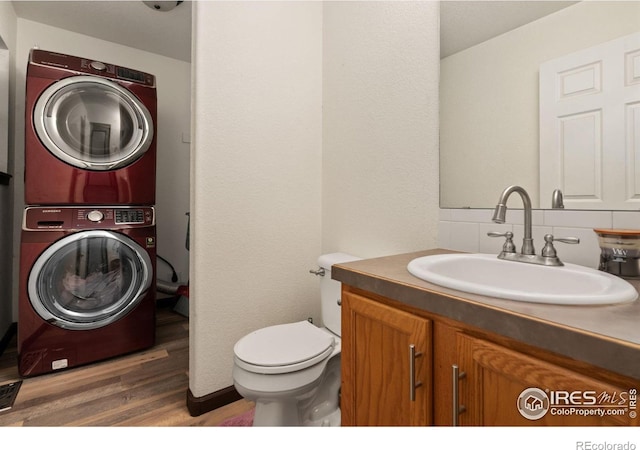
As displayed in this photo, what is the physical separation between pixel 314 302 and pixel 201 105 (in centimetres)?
123

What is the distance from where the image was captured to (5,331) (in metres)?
2.23

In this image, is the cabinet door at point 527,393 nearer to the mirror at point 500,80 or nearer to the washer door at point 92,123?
the mirror at point 500,80

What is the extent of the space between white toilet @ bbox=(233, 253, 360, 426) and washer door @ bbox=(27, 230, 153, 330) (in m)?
1.17

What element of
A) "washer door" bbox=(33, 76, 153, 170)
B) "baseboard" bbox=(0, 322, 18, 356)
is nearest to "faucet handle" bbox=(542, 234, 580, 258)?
"washer door" bbox=(33, 76, 153, 170)

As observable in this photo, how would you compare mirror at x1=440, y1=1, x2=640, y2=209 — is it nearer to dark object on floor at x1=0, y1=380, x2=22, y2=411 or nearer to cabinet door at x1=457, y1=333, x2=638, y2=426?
cabinet door at x1=457, y1=333, x2=638, y2=426

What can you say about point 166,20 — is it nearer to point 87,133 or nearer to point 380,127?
point 87,133

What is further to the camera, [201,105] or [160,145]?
[160,145]

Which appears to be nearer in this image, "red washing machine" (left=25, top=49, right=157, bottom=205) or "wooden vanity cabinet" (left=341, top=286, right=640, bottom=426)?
"wooden vanity cabinet" (left=341, top=286, right=640, bottom=426)

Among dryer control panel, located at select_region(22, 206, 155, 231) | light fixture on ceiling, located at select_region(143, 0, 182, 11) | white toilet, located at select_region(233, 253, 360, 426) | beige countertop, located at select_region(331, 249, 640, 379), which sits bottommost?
white toilet, located at select_region(233, 253, 360, 426)

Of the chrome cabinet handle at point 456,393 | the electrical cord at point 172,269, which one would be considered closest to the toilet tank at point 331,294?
the chrome cabinet handle at point 456,393

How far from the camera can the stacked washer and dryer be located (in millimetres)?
1800

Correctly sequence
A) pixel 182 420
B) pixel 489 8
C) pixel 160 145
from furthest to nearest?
pixel 160 145
pixel 182 420
pixel 489 8

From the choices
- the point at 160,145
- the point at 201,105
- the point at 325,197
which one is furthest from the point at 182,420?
the point at 160,145
